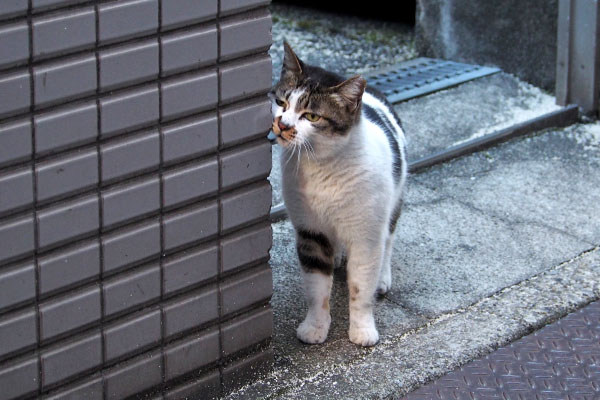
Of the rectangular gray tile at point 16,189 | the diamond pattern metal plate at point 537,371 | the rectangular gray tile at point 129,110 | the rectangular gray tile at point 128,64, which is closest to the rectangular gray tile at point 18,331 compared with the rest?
the rectangular gray tile at point 16,189

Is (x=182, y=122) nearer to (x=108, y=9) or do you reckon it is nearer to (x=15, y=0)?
(x=108, y=9)

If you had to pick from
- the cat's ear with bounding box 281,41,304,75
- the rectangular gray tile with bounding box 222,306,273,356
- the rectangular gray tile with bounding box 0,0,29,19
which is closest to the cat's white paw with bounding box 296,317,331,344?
the rectangular gray tile with bounding box 222,306,273,356

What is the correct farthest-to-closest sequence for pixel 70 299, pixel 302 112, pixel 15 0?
pixel 302 112, pixel 70 299, pixel 15 0

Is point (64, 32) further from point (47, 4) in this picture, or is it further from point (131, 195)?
point (131, 195)

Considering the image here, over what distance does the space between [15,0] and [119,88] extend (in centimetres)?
37

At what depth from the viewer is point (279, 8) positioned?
7.31 m

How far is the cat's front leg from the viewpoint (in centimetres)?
319

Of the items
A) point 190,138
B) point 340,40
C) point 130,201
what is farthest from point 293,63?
point 340,40

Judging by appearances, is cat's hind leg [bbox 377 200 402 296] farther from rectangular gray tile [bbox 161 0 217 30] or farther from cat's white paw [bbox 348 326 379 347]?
rectangular gray tile [bbox 161 0 217 30]

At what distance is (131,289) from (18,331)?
1.13ft

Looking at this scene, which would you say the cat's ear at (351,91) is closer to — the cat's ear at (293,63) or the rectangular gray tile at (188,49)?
the cat's ear at (293,63)

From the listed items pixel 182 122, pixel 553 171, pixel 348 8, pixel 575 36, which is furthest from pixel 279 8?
pixel 182 122

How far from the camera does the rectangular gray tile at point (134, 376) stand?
263 centimetres

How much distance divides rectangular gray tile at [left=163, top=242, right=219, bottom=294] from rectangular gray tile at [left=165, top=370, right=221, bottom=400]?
Answer: 329 millimetres
